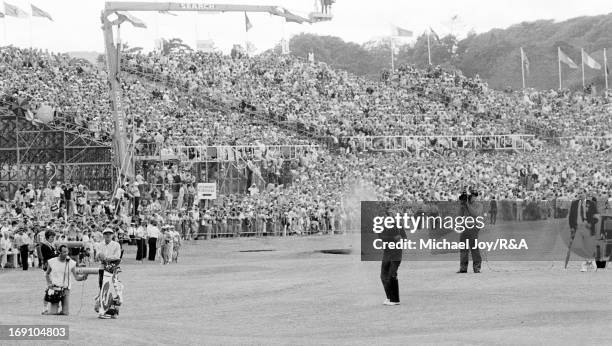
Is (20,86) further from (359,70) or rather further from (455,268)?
(359,70)

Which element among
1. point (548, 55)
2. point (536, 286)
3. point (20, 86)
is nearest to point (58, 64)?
point (20, 86)

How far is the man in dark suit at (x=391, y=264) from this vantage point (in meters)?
21.9

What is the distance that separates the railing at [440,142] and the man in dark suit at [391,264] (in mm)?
34893

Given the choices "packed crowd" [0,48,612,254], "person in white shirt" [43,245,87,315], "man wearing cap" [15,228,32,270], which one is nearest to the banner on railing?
"packed crowd" [0,48,612,254]

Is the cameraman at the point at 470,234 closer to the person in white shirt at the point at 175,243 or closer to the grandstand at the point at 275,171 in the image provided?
the grandstand at the point at 275,171

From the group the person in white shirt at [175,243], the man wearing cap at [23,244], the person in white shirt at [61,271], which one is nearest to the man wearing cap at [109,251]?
the person in white shirt at [61,271]

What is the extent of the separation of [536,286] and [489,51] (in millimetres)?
113776

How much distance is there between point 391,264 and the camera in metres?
22.0

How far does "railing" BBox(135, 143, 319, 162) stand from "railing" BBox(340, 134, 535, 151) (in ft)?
18.7

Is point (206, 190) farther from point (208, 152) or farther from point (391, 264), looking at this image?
point (391, 264)

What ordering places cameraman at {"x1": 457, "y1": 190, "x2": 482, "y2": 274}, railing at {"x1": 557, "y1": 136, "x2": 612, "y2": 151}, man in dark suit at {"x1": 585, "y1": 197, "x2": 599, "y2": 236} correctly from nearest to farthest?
1. cameraman at {"x1": 457, "y1": 190, "x2": 482, "y2": 274}
2. man in dark suit at {"x1": 585, "y1": 197, "x2": 599, "y2": 236}
3. railing at {"x1": 557, "y1": 136, "x2": 612, "y2": 151}

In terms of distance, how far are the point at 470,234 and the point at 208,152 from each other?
933 inches

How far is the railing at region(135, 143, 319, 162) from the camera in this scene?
48000 mm

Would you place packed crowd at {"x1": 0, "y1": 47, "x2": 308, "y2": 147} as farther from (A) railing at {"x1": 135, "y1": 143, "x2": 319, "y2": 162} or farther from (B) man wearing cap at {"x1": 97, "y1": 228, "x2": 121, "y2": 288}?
(B) man wearing cap at {"x1": 97, "y1": 228, "x2": 121, "y2": 288}
